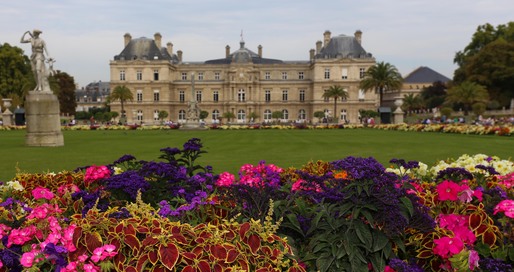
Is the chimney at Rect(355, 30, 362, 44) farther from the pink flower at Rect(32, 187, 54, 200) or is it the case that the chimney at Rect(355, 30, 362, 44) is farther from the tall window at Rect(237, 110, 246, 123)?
the pink flower at Rect(32, 187, 54, 200)

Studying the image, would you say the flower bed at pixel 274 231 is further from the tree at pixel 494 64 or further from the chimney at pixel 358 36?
the chimney at pixel 358 36

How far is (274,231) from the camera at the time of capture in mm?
3234

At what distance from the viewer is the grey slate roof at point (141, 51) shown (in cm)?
8551

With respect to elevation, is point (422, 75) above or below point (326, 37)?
below

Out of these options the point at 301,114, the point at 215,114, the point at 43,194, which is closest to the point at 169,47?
the point at 215,114

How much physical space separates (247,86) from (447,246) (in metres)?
83.1

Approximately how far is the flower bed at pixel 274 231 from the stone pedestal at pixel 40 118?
15.1 meters

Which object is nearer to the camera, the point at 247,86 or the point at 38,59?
the point at 38,59

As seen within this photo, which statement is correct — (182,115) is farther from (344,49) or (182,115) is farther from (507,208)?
(507,208)

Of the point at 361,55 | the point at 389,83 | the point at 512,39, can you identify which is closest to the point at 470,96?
the point at 389,83

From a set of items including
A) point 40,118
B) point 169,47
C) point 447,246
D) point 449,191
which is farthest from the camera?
point 169,47

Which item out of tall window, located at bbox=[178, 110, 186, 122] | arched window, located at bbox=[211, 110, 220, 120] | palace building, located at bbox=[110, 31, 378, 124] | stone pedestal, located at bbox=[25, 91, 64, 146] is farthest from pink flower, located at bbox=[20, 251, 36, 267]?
tall window, located at bbox=[178, 110, 186, 122]

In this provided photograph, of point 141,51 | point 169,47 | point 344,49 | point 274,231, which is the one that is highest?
point 169,47

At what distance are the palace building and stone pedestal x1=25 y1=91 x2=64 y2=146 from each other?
63.1 metres
